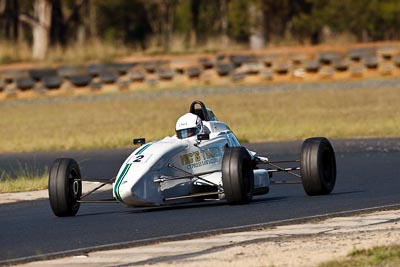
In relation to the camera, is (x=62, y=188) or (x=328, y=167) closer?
(x=62, y=188)

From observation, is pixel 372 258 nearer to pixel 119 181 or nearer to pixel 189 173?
pixel 119 181

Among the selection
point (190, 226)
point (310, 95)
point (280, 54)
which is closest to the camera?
point (190, 226)

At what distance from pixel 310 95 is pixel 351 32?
784 inches

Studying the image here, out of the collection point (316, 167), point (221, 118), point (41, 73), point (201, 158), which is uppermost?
point (41, 73)

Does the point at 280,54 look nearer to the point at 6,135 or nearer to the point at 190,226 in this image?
the point at 6,135

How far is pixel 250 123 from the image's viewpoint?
30297 millimetres

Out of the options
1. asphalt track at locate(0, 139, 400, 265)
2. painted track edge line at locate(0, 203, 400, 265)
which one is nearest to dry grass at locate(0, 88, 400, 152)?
asphalt track at locate(0, 139, 400, 265)

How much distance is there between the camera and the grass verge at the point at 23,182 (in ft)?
56.3

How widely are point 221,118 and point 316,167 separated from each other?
18.4 meters

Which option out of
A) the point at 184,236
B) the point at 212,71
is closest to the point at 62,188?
the point at 184,236

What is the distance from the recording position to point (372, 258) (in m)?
8.92

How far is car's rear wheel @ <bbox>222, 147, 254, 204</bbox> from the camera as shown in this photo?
13023mm

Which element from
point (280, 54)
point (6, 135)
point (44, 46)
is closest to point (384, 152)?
point (6, 135)

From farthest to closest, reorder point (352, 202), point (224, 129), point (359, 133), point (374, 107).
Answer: point (374, 107)
point (359, 133)
point (224, 129)
point (352, 202)
